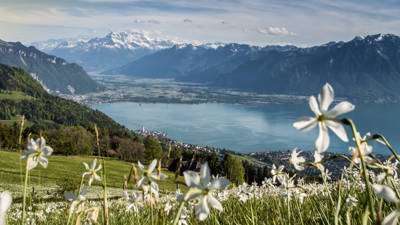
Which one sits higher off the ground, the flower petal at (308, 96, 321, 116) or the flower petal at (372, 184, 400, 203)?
the flower petal at (308, 96, 321, 116)

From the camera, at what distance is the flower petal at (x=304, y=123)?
90 centimetres

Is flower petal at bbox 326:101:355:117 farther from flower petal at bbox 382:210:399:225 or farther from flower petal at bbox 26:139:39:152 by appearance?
flower petal at bbox 26:139:39:152

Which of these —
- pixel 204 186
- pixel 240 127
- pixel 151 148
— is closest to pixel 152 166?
pixel 204 186

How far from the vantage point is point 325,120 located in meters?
0.94

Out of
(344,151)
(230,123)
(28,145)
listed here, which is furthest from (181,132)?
Result: (28,145)

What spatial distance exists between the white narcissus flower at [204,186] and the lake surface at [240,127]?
100194 millimetres

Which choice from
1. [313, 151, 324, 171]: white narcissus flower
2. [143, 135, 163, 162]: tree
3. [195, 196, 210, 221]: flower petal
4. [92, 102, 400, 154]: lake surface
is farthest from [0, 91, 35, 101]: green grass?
[195, 196, 210, 221]: flower petal

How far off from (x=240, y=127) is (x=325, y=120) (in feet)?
453

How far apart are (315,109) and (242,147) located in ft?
346

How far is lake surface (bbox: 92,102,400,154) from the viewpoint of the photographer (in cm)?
10750

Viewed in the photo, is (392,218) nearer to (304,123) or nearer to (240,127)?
(304,123)

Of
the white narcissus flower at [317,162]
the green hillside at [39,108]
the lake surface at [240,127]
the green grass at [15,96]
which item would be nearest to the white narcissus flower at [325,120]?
the white narcissus flower at [317,162]

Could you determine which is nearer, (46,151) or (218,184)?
(218,184)

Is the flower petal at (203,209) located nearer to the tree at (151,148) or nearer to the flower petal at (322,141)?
the flower petal at (322,141)
